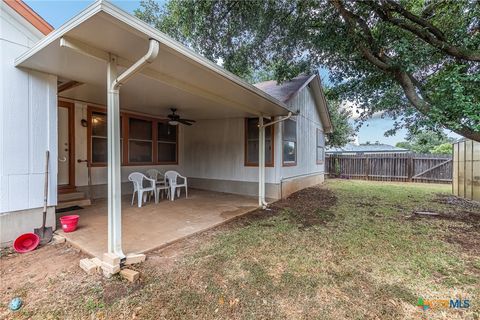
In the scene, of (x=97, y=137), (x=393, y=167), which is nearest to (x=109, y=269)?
(x=97, y=137)

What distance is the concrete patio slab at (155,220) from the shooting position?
3299 millimetres

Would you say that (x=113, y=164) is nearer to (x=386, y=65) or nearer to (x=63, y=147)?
(x=63, y=147)

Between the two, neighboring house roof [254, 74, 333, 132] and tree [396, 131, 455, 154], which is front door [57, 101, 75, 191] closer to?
neighboring house roof [254, 74, 333, 132]

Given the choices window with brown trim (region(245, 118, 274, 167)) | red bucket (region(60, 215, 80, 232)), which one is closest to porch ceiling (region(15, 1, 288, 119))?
window with brown trim (region(245, 118, 274, 167))

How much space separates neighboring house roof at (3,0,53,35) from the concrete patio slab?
3.18 m

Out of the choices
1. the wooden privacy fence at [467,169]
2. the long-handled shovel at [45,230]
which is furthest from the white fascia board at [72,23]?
the wooden privacy fence at [467,169]

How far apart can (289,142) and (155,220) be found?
5075 mm

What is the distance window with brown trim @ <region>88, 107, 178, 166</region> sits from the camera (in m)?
6.00

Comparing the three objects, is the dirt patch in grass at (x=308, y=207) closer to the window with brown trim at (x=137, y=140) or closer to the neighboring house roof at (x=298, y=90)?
the neighboring house roof at (x=298, y=90)

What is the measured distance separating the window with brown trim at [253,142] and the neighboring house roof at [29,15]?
5019 millimetres

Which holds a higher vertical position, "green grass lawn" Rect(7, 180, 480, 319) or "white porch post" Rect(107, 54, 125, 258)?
"white porch post" Rect(107, 54, 125, 258)

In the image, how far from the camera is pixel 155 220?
441 cm

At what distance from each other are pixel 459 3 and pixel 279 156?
5.25 meters

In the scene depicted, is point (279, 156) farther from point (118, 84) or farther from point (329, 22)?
point (118, 84)
